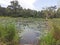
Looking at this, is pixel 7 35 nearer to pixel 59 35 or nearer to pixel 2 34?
pixel 2 34

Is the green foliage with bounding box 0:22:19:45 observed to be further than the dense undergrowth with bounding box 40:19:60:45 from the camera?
Yes

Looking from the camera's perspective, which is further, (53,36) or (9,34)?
Answer: (9,34)

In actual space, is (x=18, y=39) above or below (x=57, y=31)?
below

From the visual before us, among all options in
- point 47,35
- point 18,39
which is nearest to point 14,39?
point 18,39

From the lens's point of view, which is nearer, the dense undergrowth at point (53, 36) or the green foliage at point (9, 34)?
the dense undergrowth at point (53, 36)

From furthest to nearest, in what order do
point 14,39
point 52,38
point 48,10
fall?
point 14,39 < point 48,10 < point 52,38

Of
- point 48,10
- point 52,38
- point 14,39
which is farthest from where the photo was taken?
point 14,39

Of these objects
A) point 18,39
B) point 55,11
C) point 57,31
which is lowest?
point 18,39

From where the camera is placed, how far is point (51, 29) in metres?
4.79

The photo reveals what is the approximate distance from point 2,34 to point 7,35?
153 mm

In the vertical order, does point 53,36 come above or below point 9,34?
above

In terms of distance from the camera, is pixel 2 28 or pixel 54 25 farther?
pixel 2 28

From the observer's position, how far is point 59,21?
5.30 m

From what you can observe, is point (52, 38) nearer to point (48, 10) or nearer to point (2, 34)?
point (48, 10)
